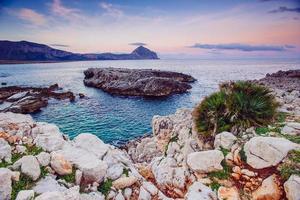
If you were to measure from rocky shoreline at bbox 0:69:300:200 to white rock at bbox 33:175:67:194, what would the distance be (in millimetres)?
25

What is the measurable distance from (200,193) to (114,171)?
3101mm

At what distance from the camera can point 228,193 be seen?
24.8 feet

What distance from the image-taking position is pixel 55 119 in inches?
1312

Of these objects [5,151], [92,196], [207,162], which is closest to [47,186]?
[92,196]

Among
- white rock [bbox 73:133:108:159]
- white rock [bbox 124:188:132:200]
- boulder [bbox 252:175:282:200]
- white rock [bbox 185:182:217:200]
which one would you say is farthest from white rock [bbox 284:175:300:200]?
white rock [bbox 73:133:108:159]

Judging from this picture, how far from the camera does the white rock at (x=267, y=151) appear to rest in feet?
25.0

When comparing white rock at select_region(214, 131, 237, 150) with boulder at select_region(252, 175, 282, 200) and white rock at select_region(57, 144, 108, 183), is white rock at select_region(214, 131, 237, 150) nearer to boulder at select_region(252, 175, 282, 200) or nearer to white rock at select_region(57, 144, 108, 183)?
boulder at select_region(252, 175, 282, 200)

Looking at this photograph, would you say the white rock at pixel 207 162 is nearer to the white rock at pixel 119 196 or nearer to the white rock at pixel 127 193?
the white rock at pixel 127 193

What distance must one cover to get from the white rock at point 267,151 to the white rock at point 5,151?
308 inches

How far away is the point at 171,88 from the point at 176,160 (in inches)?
1884

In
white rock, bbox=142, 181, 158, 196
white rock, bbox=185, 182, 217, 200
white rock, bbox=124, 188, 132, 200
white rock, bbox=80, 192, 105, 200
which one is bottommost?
white rock, bbox=142, 181, 158, 196

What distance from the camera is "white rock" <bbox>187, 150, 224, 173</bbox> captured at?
8.46 meters

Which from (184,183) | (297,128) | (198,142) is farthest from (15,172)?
(297,128)

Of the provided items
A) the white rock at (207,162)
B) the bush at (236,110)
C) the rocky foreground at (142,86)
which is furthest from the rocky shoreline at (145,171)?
the rocky foreground at (142,86)
